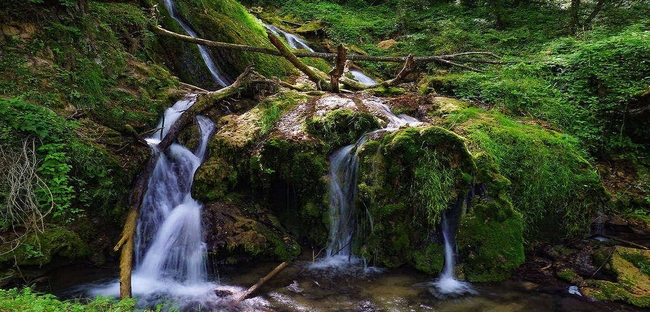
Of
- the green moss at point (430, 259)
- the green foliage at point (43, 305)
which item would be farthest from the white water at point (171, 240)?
the green moss at point (430, 259)

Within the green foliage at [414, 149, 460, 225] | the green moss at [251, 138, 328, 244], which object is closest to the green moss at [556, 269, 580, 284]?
the green foliage at [414, 149, 460, 225]

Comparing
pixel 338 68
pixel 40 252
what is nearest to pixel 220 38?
pixel 338 68

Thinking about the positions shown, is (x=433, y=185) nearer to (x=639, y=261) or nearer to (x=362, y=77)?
(x=639, y=261)

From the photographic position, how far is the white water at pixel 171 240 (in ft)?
13.7

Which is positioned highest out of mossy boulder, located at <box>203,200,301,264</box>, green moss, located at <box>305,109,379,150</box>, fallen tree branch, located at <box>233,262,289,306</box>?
green moss, located at <box>305,109,379,150</box>

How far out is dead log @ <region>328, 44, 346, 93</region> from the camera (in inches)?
280

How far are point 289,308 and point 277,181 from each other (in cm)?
213

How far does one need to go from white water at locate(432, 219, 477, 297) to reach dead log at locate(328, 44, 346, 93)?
3.93m

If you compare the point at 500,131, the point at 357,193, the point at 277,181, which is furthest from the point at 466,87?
the point at 277,181

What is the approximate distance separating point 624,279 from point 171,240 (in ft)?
18.9

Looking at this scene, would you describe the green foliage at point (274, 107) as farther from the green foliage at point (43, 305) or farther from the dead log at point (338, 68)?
the green foliage at point (43, 305)

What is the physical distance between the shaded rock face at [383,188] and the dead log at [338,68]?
159 cm

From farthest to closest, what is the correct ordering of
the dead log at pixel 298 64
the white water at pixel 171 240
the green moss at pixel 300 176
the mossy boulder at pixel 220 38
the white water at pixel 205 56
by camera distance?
the white water at pixel 205 56 → the mossy boulder at pixel 220 38 → the dead log at pixel 298 64 → the green moss at pixel 300 176 → the white water at pixel 171 240

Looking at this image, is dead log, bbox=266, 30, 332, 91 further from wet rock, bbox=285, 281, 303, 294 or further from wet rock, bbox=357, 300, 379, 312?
wet rock, bbox=357, 300, 379, 312
